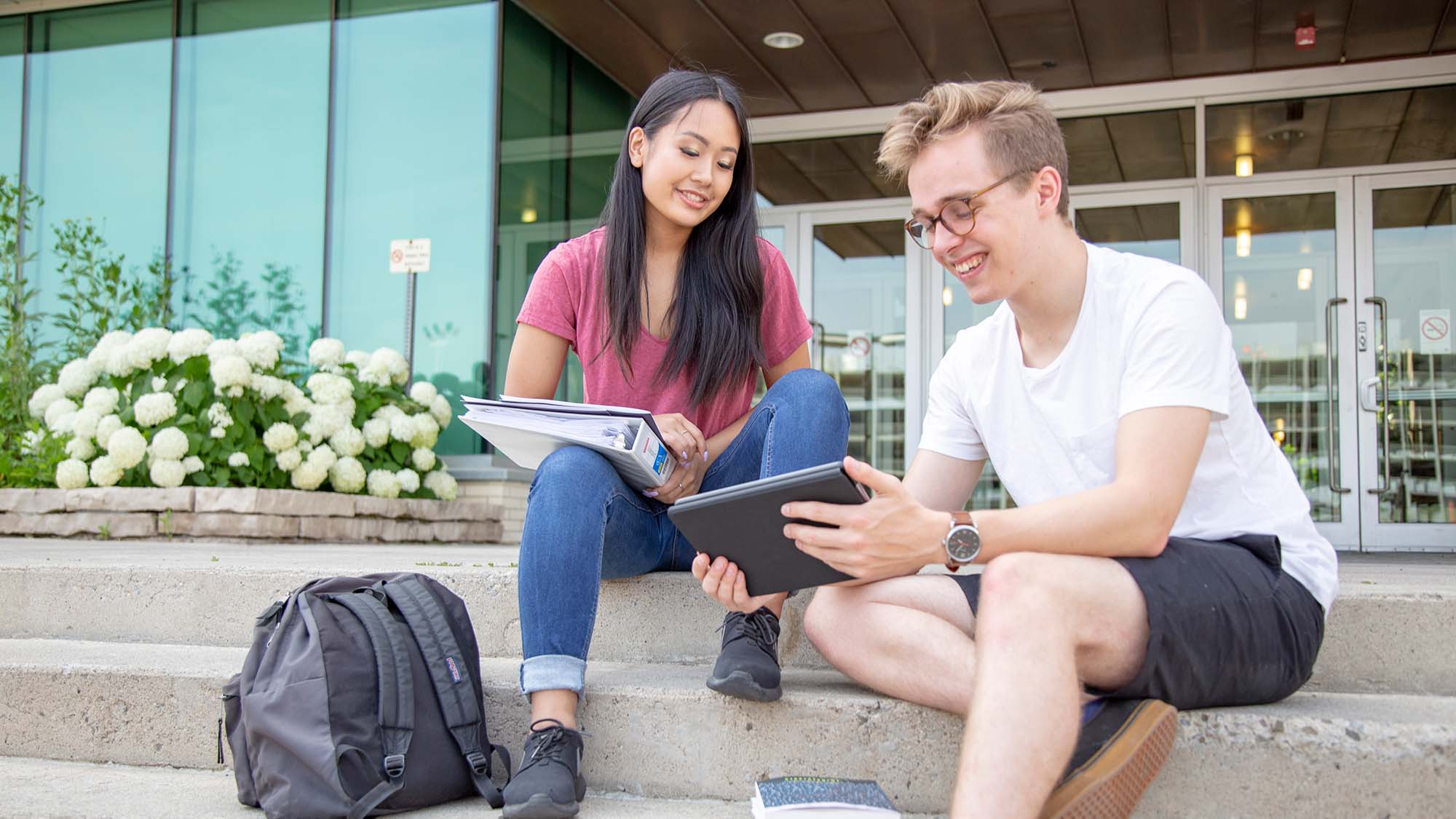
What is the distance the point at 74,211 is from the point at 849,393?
207 inches

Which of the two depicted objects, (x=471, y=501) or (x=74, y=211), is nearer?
(x=471, y=501)

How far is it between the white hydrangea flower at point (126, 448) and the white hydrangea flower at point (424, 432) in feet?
3.75

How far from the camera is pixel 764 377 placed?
8.36 ft

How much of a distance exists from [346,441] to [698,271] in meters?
3.34

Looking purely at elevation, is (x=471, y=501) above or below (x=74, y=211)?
below

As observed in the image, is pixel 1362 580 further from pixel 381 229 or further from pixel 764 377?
pixel 381 229

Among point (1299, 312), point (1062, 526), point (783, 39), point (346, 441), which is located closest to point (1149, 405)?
point (1062, 526)

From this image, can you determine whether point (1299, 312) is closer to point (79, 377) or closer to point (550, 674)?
point (550, 674)

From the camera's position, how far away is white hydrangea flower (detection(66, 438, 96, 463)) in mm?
4992

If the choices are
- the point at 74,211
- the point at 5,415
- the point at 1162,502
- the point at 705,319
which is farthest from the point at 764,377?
the point at 74,211

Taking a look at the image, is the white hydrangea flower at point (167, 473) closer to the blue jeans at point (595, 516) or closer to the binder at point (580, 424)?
the blue jeans at point (595, 516)

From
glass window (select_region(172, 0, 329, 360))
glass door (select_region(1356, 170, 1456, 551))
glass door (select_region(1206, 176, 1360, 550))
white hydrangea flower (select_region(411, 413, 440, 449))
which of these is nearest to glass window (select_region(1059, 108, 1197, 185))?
glass door (select_region(1206, 176, 1360, 550))

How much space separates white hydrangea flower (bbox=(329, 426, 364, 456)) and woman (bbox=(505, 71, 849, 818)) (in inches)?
123

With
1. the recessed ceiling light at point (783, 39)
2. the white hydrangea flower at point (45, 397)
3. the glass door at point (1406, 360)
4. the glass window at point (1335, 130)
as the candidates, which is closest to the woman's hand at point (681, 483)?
the white hydrangea flower at point (45, 397)
